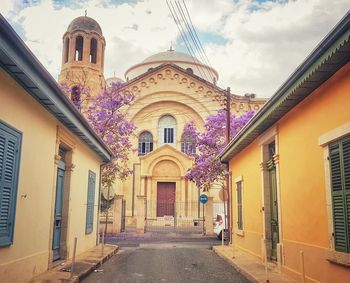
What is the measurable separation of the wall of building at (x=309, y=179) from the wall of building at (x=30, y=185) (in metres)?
5.20

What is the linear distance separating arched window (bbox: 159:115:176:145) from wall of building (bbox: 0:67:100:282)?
2633 cm

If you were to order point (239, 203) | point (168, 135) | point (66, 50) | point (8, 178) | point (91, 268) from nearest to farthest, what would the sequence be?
point (8, 178), point (91, 268), point (239, 203), point (66, 50), point (168, 135)

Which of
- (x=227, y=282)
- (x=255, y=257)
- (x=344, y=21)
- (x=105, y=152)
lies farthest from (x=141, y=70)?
(x=344, y=21)

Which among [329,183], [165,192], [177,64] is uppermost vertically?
[177,64]

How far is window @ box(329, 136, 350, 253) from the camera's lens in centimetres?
690

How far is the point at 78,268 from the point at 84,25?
25453 mm

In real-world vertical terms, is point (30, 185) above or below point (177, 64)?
below

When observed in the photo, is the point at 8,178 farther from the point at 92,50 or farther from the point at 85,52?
the point at 92,50

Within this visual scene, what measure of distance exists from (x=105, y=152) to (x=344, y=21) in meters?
11.6

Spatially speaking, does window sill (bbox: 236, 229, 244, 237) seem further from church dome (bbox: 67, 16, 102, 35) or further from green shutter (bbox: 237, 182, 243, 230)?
church dome (bbox: 67, 16, 102, 35)

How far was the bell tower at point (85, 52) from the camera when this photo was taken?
3223cm

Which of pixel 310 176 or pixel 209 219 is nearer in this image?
pixel 310 176

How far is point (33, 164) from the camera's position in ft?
29.2

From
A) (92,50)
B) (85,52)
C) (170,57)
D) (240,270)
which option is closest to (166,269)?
(240,270)
